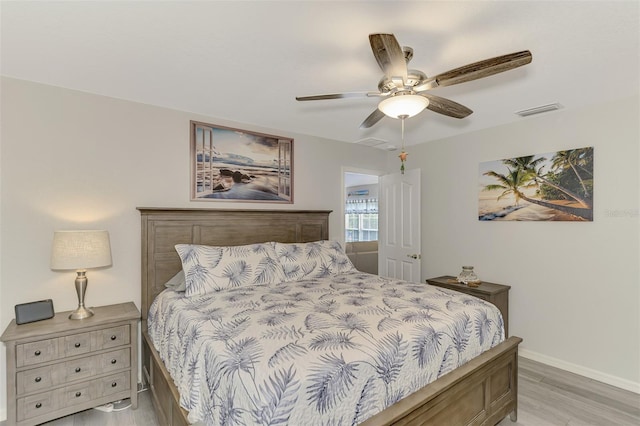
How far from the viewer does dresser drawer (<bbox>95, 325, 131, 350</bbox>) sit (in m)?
2.25

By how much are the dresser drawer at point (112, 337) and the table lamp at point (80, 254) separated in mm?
197

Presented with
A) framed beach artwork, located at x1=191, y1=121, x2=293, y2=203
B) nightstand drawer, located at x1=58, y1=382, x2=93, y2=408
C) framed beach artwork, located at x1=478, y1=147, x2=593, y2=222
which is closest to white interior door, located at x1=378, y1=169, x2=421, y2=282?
framed beach artwork, located at x1=478, y1=147, x2=593, y2=222

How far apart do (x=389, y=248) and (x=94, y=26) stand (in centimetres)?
397

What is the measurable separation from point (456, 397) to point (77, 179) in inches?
123

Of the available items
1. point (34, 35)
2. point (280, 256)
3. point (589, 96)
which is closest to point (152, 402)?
point (280, 256)

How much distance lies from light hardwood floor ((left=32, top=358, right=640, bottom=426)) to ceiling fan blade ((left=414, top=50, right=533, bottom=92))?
90.7 inches

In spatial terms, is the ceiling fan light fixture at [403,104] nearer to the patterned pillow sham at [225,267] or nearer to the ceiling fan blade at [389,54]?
the ceiling fan blade at [389,54]

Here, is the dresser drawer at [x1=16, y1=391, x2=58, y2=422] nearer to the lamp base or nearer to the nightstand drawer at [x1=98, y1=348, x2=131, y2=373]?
the nightstand drawer at [x1=98, y1=348, x2=131, y2=373]

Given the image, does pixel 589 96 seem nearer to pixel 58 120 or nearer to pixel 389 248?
pixel 389 248

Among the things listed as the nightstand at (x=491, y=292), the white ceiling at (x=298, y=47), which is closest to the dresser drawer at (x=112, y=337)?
the white ceiling at (x=298, y=47)

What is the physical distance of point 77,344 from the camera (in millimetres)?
2168

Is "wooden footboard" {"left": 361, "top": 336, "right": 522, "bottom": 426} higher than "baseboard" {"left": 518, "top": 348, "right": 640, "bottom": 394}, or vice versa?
"wooden footboard" {"left": 361, "top": 336, "right": 522, "bottom": 426}

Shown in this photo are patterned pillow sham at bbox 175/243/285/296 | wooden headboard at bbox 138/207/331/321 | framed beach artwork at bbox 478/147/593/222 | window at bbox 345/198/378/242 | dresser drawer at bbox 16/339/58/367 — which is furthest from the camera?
window at bbox 345/198/378/242

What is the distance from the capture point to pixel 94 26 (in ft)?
5.57
